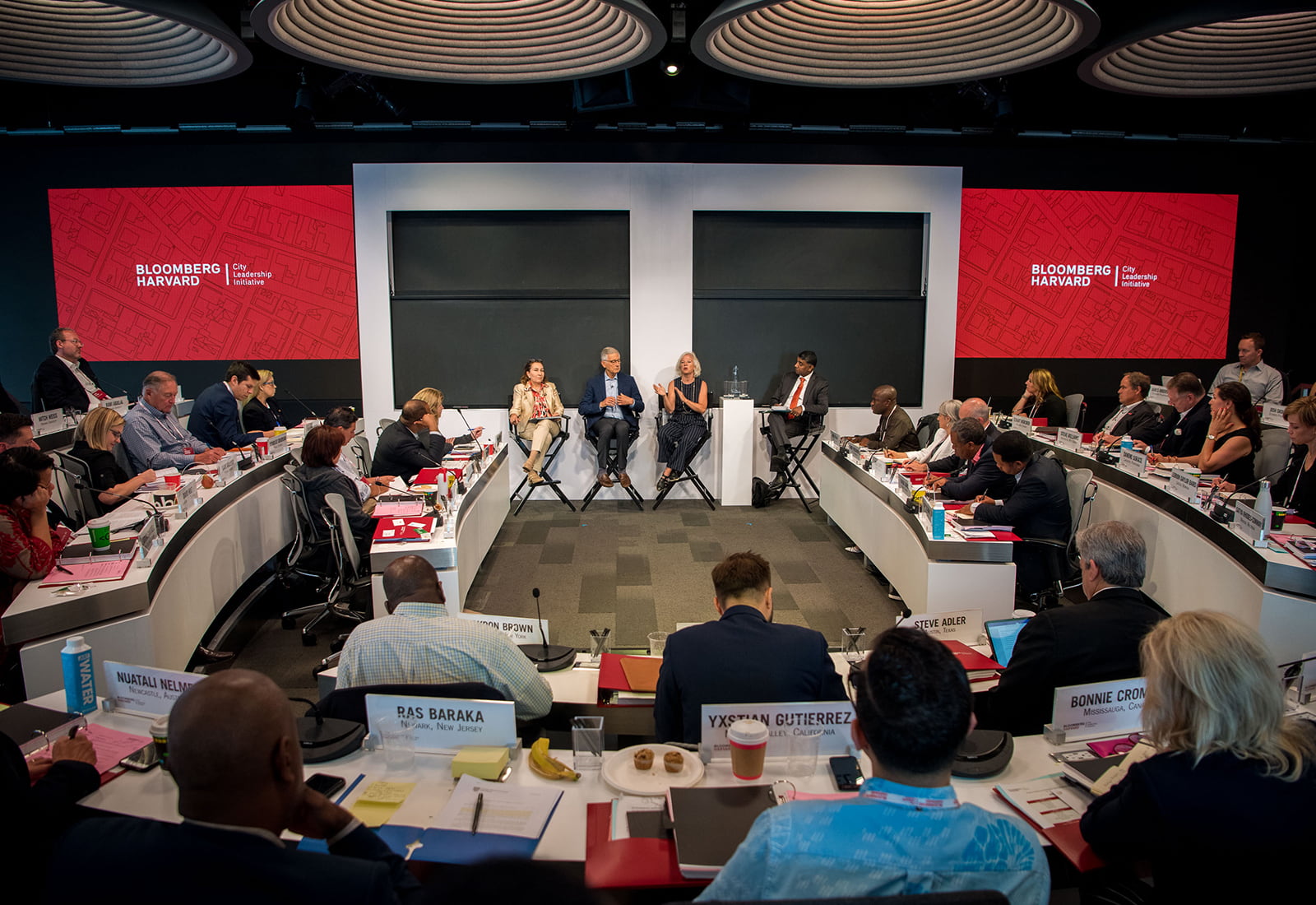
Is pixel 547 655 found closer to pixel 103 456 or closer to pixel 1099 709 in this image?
pixel 1099 709

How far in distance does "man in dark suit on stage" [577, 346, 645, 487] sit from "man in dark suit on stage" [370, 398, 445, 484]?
212 cm

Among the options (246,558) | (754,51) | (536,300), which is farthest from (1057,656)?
(536,300)

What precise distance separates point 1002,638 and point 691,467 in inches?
212

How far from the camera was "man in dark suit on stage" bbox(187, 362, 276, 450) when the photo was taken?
638cm

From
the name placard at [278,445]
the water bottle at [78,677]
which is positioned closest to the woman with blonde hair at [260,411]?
the name placard at [278,445]

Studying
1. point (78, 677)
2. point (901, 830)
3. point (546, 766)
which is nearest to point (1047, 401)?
point (546, 766)

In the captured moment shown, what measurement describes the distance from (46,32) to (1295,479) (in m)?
7.13

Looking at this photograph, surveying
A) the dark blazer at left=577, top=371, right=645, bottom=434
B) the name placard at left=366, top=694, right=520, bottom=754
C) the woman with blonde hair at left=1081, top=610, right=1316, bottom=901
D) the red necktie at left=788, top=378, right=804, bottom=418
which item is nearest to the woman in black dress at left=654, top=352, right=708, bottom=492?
the dark blazer at left=577, top=371, right=645, bottom=434

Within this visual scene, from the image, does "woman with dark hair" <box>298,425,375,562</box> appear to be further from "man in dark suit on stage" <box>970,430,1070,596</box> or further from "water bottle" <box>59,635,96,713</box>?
"man in dark suit on stage" <box>970,430,1070,596</box>

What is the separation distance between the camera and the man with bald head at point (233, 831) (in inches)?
50.4

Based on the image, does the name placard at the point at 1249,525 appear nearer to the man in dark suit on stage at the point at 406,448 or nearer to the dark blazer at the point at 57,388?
the man in dark suit on stage at the point at 406,448

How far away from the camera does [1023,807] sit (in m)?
2.01

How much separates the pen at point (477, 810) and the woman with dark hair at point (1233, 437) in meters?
4.94

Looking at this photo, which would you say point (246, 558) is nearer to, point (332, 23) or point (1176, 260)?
point (332, 23)
